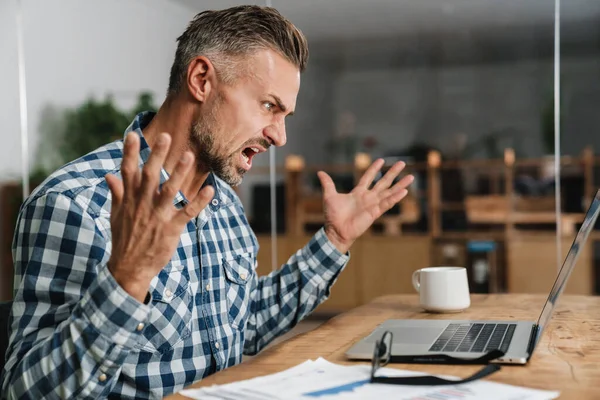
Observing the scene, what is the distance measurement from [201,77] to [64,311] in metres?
0.59

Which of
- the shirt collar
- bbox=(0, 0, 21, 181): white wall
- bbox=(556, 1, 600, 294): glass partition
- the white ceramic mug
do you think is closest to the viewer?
the shirt collar

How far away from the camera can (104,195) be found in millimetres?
1294

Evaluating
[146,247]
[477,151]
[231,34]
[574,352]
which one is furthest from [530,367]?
[477,151]

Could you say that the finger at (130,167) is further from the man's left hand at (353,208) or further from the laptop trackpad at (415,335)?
the man's left hand at (353,208)

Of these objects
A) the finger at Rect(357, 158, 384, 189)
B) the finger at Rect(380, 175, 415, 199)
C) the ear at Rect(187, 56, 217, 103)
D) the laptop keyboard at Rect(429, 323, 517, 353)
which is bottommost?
the laptop keyboard at Rect(429, 323, 517, 353)

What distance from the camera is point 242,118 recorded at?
4.91 ft

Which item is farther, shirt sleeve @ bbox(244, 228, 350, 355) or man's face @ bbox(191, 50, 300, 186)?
shirt sleeve @ bbox(244, 228, 350, 355)

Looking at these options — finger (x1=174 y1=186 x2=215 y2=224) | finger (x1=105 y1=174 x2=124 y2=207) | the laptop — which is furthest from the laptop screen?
finger (x1=105 y1=174 x2=124 y2=207)

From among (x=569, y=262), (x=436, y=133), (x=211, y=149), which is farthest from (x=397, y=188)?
(x=436, y=133)

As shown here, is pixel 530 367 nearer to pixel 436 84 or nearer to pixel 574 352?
pixel 574 352

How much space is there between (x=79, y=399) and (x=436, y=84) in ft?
9.32

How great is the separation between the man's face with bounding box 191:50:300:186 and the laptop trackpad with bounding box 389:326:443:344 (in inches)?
18.8

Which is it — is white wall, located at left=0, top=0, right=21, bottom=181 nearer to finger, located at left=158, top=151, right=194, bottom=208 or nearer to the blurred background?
the blurred background

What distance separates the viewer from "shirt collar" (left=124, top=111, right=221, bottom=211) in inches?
57.8
